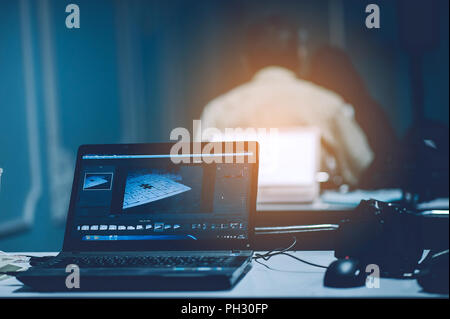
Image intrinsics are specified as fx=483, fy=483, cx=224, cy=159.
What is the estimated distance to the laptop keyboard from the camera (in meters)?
0.98

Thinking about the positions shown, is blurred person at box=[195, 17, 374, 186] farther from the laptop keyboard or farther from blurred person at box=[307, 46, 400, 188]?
the laptop keyboard

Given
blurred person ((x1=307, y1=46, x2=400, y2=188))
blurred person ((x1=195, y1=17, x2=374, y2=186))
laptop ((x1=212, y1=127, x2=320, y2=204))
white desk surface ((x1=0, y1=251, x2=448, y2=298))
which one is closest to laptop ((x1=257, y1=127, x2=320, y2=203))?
laptop ((x1=212, y1=127, x2=320, y2=204))

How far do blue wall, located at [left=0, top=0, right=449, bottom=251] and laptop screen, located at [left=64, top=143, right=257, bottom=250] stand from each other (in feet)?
4.67

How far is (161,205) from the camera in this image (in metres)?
1.14

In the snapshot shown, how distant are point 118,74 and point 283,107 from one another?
1.26m

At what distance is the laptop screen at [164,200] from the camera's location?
1.12 metres

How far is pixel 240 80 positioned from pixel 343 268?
358cm

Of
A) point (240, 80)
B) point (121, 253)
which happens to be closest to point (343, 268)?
point (121, 253)

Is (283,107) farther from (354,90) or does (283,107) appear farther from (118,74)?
(118,74)

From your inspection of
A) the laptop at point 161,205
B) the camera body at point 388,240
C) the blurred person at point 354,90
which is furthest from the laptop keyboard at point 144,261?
the blurred person at point 354,90

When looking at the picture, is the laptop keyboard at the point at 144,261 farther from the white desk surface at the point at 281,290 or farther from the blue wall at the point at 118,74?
the blue wall at the point at 118,74

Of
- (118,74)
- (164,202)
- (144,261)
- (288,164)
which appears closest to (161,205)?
(164,202)
